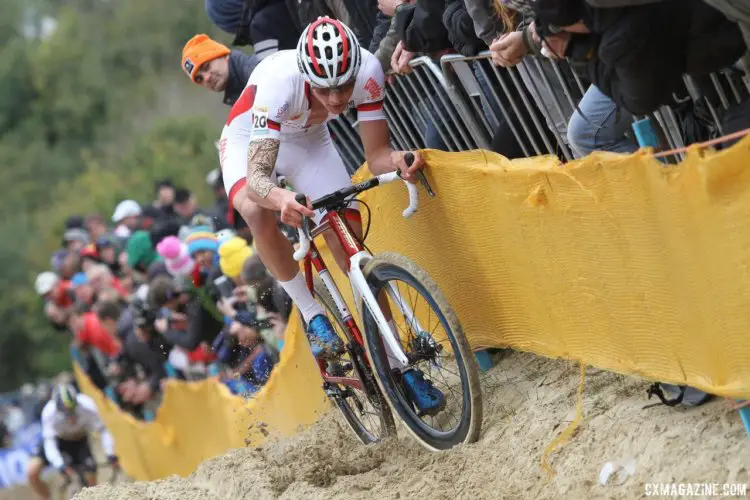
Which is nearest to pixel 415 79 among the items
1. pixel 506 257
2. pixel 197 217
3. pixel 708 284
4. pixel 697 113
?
pixel 506 257

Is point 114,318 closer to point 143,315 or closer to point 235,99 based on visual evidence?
point 143,315

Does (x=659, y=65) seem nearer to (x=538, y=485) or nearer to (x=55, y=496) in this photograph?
(x=538, y=485)

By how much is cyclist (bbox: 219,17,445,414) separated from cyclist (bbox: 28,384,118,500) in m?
9.29

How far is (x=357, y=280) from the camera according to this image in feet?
21.3

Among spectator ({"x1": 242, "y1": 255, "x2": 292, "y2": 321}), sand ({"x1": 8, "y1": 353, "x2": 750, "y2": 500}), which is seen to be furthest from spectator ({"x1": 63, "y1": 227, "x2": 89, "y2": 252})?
sand ({"x1": 8, "y1": 353, "x2": 750, "y2": 500})

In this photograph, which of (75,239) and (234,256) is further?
(75,239)

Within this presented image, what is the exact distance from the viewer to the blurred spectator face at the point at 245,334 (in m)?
10.7

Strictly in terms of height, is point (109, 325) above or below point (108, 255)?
below

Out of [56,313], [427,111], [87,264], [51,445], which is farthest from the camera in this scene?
[56,313]

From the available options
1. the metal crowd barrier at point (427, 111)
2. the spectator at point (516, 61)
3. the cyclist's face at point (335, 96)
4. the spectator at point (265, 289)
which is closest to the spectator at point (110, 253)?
the spectator at point (265, 289)

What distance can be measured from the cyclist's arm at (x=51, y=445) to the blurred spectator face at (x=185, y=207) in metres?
3.25

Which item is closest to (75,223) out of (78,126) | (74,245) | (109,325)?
(74,245)

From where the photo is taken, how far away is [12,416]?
2203cm

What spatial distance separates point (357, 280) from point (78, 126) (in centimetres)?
6504
